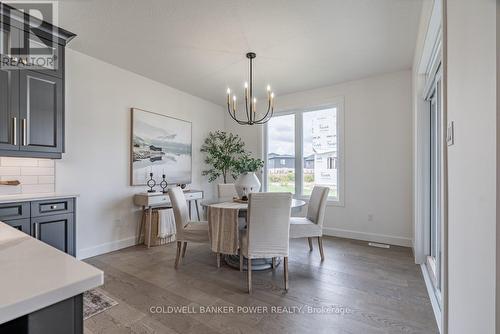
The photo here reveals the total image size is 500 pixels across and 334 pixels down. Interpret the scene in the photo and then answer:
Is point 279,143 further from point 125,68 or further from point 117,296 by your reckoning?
point 117,296

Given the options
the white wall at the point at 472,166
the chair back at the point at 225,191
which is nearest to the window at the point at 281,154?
the chair back at the point at 225,191

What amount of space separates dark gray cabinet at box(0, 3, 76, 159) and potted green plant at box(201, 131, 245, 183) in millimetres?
2665

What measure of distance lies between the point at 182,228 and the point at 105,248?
4.54 ft

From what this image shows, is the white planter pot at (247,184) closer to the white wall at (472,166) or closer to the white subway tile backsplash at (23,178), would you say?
the white wall at (472,166)

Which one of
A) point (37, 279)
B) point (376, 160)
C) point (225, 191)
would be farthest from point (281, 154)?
point (37, 279)

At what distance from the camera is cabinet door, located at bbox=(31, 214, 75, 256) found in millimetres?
2383

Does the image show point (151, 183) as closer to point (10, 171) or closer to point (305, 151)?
point (10, 171)

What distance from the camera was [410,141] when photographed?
3.67m

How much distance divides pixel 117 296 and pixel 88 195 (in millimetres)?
1580

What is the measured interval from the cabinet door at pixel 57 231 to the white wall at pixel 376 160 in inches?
144

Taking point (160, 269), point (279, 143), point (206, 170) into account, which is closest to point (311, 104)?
point (279, 143)

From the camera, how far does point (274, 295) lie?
7.41 feet

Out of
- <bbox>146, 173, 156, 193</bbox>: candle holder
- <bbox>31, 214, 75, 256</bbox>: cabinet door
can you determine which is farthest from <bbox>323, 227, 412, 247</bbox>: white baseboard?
<bbox>31, 214, 75, 256</bbox>: cabinet door

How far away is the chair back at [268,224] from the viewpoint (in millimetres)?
2324
